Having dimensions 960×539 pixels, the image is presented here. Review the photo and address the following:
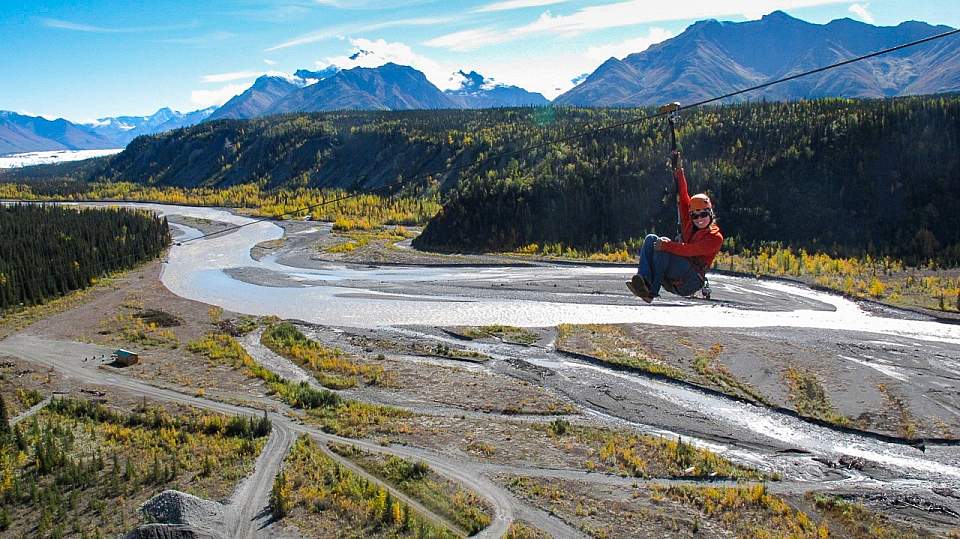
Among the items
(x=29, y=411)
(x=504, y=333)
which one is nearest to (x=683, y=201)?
(x=504, y=333)

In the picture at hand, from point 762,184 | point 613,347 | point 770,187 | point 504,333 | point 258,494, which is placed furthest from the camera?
point 762,184

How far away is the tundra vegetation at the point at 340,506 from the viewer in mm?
17234

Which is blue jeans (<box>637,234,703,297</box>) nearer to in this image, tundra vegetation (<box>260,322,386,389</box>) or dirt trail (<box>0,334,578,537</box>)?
dirt trail (<box>0,334,578,537</box>)

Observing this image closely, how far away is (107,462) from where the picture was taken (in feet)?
70.4

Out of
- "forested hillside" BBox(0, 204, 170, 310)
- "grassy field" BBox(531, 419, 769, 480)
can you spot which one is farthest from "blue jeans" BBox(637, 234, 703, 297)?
"forested hillside" BBox(0, 204, 170, 310)

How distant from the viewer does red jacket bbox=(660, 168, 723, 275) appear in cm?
1306

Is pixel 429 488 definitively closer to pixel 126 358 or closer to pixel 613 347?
pixel 613 347

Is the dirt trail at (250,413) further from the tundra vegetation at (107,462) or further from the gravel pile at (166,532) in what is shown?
the gravel pile at (166,532)

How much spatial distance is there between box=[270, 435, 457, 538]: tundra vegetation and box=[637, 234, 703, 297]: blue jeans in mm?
8501

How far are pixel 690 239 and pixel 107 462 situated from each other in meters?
19.8

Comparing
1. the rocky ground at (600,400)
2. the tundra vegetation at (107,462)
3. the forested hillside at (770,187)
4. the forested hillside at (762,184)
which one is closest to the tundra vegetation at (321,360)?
the rocky ground at (600,400)

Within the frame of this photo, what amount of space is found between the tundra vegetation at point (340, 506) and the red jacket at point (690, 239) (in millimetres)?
9395

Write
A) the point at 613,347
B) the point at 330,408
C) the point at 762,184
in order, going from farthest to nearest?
the point at 762,184, the point at 613,347, the point at 330,408

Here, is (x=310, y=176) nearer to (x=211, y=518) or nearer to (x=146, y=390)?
(x=146, y=390)
